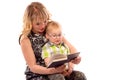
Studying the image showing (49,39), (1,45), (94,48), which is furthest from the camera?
(94,48)

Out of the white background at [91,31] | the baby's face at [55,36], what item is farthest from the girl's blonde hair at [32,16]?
the white background at [91,31]

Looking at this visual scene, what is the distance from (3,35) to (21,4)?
1.10ft

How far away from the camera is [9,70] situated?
318cm

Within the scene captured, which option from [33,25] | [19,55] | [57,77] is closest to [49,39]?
[33,25]

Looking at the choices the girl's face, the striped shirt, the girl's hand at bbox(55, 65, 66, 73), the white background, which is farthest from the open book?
the white background

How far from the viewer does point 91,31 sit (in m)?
3.34

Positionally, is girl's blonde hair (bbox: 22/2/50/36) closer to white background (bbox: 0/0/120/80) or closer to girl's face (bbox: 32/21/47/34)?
girl's face (bbox: 32/21/47/34)

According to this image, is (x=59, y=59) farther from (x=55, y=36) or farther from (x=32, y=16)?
(x=32, y=16)

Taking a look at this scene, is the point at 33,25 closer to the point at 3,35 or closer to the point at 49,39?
the point at 49,39

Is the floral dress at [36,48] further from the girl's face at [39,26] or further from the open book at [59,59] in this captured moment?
the open book at [59,59]

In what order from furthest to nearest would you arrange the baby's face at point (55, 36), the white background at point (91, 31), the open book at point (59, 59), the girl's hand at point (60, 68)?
the white background at point (91, 31) < the baby's face at point (55, 36) < the girl's hand at point (60, 68) < the open book at point (59, 59)

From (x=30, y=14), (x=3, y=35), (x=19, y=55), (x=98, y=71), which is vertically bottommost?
(x=98, y=71)

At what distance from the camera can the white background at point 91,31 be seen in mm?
3250

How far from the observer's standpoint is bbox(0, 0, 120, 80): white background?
325cm
